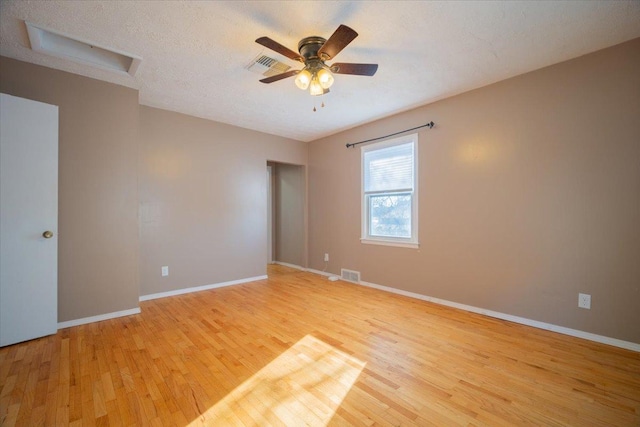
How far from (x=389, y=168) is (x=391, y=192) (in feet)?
1.23

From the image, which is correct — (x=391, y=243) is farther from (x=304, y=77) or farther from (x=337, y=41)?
(x=337, y=41)

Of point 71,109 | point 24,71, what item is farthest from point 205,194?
point 24,71

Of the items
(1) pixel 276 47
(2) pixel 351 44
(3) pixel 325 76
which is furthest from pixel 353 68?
(1) pixel 276 47

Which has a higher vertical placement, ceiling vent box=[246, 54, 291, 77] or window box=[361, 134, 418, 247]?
ceiling vent box=[246, 54, 291, 77]

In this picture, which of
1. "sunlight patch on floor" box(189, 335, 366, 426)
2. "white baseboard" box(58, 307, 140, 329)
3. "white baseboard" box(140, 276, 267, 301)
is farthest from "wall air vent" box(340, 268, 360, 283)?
"white baseboard" box(58, 307, 140, 329)

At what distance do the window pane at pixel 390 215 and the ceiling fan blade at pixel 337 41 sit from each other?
2382 mm

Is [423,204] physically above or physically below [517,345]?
above

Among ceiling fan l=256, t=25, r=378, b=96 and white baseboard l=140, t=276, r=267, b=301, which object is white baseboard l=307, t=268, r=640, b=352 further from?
ceiling fan l=256, t=25, r=378, b=96

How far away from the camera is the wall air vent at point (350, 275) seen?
4.46m

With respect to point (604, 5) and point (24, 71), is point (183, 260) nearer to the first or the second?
point (24, 71)

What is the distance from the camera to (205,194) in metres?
4.14

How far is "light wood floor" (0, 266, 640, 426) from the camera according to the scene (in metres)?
1.53

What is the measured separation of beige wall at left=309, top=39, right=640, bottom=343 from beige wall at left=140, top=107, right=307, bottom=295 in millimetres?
2435

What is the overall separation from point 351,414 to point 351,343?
857 millimetres
